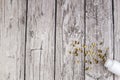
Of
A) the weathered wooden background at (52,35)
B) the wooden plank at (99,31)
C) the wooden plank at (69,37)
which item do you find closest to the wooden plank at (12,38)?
the weathered wooden background at (52,35)

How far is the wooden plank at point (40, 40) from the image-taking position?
1.37 meters

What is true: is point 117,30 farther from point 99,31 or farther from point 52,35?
point 52,35

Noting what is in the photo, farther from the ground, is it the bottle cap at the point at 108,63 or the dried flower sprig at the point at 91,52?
the dried flower sprig at the point at 91,52

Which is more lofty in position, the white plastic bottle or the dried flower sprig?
the dried flower sprig

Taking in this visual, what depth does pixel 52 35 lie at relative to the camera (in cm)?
138

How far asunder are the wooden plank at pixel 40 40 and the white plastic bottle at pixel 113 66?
0.30 meters

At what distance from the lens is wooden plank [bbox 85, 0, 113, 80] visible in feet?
4.46

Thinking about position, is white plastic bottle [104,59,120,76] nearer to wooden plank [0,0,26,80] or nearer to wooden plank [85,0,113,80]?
wooden plank [85,0,113,80]

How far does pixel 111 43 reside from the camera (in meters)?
1.37

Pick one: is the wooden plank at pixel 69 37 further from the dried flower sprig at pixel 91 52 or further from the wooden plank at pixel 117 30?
the wooden plank at pixel 117 30

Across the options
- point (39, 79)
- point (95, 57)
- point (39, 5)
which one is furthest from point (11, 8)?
point (95, 57)

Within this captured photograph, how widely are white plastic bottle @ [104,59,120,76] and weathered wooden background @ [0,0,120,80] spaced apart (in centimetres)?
7

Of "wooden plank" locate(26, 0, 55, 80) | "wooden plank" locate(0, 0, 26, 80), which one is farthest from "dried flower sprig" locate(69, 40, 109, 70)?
"wooden plank" locate(0, 0, 26, 80)

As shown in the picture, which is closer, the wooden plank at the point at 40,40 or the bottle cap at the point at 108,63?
the bottle cap at the point at 108,63
